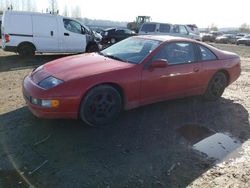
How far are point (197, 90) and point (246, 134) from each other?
4.74 ft

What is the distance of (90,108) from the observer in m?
4.27

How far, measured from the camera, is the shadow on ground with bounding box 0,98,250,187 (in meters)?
3.16

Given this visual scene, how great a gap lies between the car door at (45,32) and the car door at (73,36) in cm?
39

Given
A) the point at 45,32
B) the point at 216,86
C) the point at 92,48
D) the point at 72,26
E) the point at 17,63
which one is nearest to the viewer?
the point at 216,86

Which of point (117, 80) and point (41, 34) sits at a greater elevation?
point (41, 34)

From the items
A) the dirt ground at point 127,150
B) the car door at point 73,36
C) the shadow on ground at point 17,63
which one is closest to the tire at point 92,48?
the car door at point 73,36

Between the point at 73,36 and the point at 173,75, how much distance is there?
27.1ft

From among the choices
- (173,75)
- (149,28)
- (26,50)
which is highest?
(149,28)

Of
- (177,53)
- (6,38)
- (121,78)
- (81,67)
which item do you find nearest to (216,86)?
(177,53)

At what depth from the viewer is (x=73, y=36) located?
12.3m

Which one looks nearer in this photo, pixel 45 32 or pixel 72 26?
pixel 45 32

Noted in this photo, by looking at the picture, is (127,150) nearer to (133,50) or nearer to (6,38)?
(133,50)

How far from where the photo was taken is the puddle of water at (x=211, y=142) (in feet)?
12.8

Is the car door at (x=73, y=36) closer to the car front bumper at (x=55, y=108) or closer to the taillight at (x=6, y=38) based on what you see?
the taillight at (x=6, y=38)
